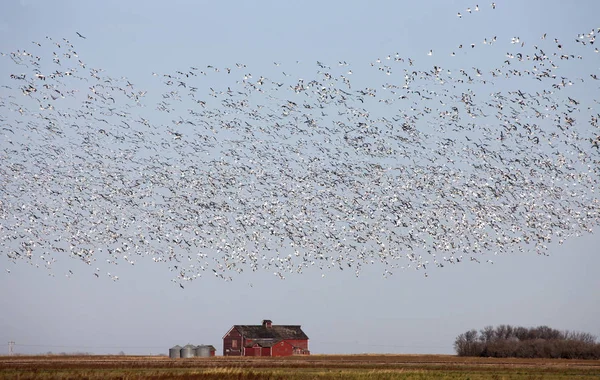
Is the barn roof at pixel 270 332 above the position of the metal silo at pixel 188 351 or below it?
above

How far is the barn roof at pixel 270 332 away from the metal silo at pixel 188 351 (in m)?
13.3

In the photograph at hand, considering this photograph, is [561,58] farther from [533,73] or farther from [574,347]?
[574,347]

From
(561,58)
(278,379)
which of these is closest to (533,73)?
(561,58)

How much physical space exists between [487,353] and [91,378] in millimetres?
107256

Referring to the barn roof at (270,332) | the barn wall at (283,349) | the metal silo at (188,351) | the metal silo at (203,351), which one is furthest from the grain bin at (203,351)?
the barn wall at (283,349)

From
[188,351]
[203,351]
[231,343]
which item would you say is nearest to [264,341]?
[231,343]

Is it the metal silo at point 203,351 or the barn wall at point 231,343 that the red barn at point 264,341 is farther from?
the metal silo at point 203,351

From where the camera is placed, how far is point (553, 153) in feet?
130

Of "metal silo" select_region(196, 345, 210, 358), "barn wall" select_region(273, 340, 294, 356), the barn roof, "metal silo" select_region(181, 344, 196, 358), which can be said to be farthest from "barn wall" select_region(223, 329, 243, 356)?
"metal silo" select_region(181, 344, 196, 358)

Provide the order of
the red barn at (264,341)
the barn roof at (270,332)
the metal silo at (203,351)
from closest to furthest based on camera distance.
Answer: the metal silo at (203,351) < the red barn at (264,341) < the barn roof at (270,332)

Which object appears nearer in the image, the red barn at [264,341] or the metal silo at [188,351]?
the metal silo at [188,351]

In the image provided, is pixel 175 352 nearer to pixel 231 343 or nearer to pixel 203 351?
pixel 203 351

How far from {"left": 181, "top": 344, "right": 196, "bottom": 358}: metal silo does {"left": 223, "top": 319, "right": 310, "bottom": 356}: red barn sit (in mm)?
12072

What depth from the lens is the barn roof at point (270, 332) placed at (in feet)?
436
